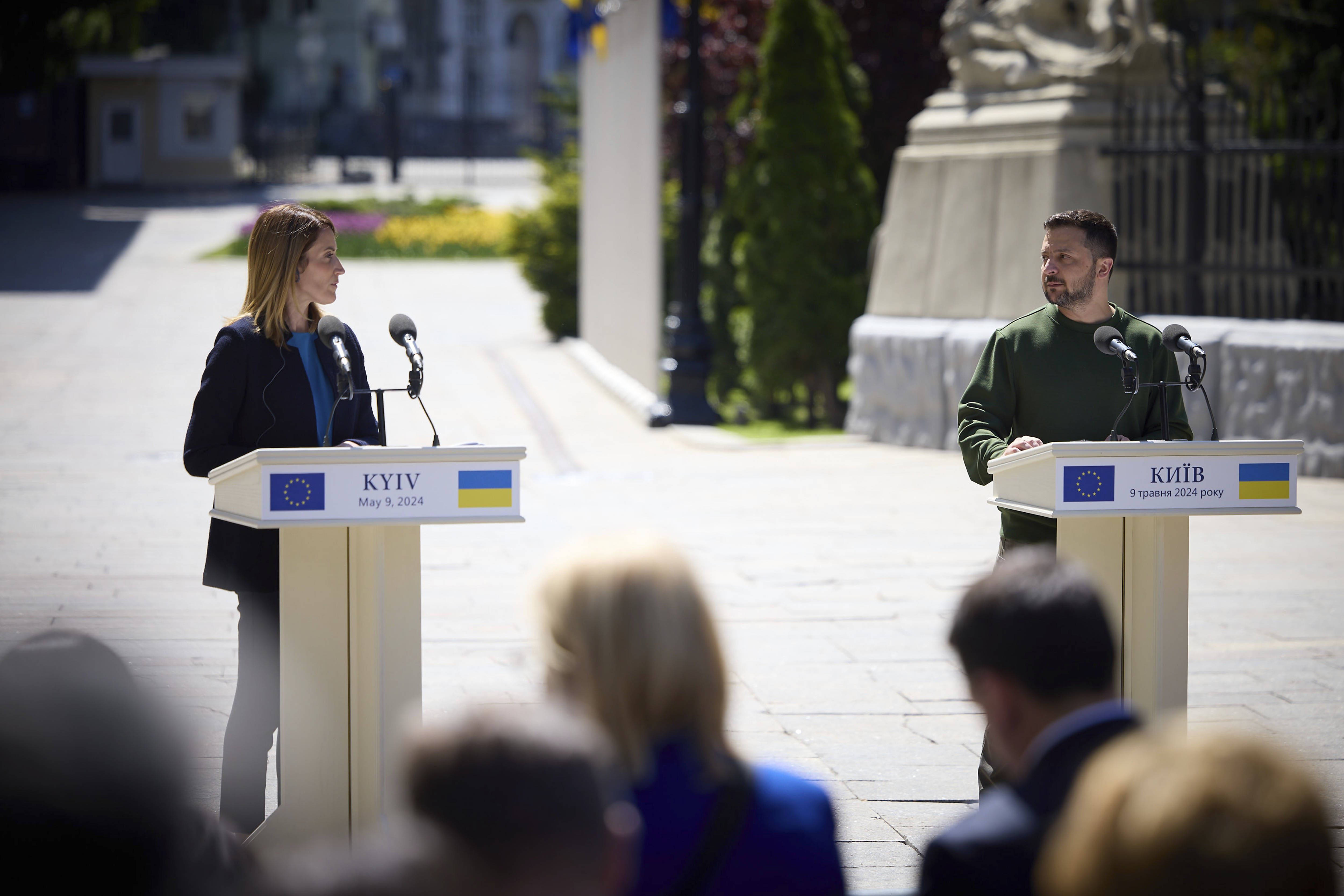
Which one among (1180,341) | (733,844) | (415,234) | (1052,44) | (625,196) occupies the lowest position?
(733,844)

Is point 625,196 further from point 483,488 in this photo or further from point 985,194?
point 483,488

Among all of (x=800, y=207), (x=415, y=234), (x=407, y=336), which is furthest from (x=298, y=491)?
(x=415, y=234)

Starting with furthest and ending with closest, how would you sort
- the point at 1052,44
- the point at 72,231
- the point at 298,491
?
the point at 72,231, the point at 1052,44, the point at 298,491

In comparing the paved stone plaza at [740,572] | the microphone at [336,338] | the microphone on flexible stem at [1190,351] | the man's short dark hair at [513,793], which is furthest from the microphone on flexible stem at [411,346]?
the man's short dark hair at [513,793]

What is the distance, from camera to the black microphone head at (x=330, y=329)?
412 centimetres

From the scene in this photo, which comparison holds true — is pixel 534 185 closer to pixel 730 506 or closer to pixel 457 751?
pixel 730 506

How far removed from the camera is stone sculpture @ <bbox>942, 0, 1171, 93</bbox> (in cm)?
1277

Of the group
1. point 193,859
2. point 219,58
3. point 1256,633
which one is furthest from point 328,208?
point 193,859

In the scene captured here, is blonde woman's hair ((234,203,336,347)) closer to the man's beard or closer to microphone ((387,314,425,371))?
microphone ((387,314,425,371))

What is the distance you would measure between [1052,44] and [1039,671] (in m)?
11.5

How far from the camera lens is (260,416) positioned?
4.38 metres

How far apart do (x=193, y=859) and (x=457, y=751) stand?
0.52m

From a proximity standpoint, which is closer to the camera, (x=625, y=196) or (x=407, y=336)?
(x=407, y=336)

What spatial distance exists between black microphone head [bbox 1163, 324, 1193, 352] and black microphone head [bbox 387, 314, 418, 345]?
203 centimetres
